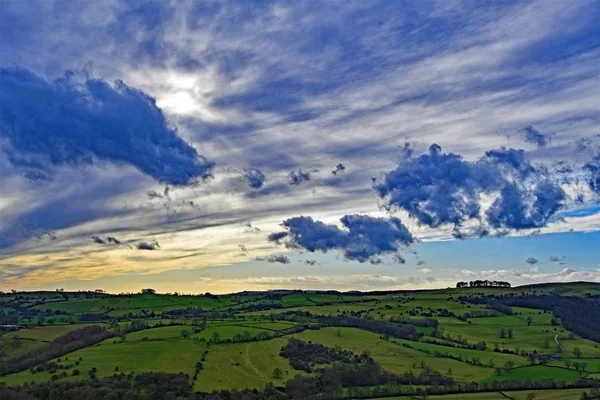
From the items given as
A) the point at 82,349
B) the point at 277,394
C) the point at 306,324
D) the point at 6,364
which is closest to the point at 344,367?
the point at 277,394

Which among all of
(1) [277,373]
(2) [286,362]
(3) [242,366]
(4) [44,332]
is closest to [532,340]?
(2) [286,362]

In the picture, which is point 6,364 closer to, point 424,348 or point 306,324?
point 306,324

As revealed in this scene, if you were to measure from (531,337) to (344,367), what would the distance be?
275ft

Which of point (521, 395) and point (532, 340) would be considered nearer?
point (521, 395)

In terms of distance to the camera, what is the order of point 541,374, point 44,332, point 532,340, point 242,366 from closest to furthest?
1. point 242,366
2. point 541,374
3. point 44,332
4. point 532,340

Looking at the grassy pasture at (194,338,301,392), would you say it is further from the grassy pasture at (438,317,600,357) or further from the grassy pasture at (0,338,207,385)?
the grassy pasture at (438,317,600,357)

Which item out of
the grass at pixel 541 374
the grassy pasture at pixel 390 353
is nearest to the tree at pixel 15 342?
the grassy pasture at pixel 390 353

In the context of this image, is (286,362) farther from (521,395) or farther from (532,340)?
(532,340)

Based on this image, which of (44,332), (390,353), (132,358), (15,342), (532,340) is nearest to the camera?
(132,358)

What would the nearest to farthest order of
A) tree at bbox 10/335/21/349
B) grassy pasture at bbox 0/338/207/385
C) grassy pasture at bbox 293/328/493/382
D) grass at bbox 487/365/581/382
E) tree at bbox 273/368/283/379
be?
1. grassy pasture at bbox 0/338/207/385
2. tree at bbox 273/368/283/379
3. grass at bbox 487/365/581/382
4. grassy pasture at bbox 293/328/493/382
5. tree at bbox 10/335/21/349

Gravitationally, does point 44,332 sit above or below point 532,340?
above

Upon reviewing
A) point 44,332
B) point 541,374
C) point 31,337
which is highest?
point 44,332

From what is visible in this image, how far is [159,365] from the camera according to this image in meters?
128

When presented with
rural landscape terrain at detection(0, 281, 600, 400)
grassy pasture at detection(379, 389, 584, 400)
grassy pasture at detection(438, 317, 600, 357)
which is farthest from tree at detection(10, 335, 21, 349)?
grassy pasture at detection(438, 317, 600, 357)
